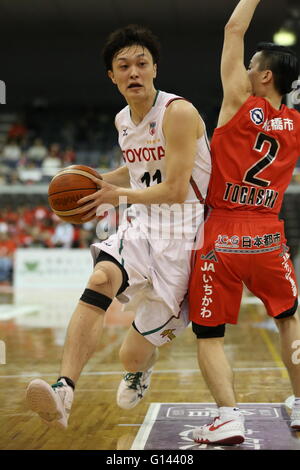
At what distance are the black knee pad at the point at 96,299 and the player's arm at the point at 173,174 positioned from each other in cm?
41

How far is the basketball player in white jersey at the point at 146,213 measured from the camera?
3.38 metres

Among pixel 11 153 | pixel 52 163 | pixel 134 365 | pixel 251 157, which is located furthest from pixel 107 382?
pixel 11 153

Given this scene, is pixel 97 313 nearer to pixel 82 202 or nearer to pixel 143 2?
pixel 82 202

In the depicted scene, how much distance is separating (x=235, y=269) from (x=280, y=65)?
1128mm

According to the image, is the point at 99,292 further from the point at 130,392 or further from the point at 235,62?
the point at 235,62

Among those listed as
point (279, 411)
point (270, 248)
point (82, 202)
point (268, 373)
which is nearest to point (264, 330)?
point (268, 373)

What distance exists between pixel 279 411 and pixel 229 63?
2.04 meters

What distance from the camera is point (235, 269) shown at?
3.55 metres

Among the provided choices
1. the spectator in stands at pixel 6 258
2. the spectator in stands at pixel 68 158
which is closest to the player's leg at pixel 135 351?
the spectator in stands at pixel 6 258

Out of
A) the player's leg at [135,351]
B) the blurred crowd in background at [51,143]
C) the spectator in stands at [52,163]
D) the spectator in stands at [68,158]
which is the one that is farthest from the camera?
the spectator in stands at [68,158]

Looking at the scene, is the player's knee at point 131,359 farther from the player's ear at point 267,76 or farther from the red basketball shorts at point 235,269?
the player's ear at point 267,76

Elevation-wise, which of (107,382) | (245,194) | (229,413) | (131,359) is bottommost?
(107,382)

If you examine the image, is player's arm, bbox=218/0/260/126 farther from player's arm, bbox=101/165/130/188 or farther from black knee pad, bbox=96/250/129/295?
black knee pad, bbox=96/250/129/295

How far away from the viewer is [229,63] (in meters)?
3.49
